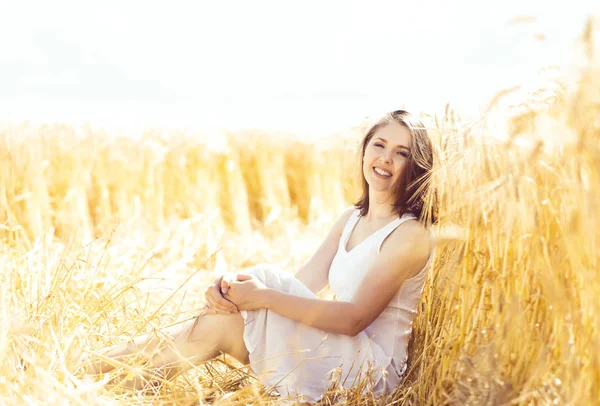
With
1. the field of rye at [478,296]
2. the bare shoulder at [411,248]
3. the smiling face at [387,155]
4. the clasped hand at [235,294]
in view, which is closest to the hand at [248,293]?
the clasped hand at [235,294]

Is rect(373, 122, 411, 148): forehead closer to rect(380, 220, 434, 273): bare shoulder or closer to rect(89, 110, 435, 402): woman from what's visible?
rect(89, 110, 435, 402): woman

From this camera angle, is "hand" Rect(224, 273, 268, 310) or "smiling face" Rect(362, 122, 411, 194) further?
"smiling face" Rect(362, 122, 411, 194)

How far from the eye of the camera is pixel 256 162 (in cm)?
534

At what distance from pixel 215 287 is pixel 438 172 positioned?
2.32ft

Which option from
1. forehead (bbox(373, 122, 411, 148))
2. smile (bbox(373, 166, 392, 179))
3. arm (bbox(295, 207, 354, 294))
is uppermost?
forehead (bbox(373, 122, 411, 148))

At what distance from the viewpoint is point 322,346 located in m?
1.87

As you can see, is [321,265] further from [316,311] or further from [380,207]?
[316,311]

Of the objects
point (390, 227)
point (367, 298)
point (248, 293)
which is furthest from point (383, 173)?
point (248, 293)

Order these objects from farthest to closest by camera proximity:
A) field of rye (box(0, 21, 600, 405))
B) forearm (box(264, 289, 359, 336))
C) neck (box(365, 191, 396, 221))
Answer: neck (box(365, 191, 396, 221))
forearm (box(264, 289, 359, 336))
field of rye (box(0, 21, 600, 405))

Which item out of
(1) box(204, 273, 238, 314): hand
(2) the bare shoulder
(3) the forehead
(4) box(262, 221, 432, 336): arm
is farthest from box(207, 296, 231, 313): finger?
(3) the forehead

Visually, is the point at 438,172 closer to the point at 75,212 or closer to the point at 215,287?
the point at 215,287

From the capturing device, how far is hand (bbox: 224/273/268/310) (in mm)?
1869

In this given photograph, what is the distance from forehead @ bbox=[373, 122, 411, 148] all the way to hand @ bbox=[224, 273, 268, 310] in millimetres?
572

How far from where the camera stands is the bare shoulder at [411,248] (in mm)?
1899
